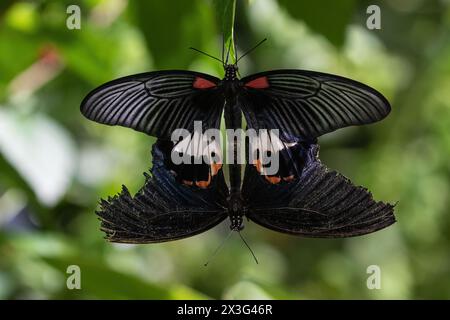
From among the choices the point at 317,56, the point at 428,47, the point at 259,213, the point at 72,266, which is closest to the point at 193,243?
the point at 317,56

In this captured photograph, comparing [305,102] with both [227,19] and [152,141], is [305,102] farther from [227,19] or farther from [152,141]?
[152,141]

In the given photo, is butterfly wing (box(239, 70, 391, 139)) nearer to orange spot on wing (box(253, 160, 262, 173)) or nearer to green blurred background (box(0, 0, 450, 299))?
orange spot on wing (box(253, 160, 262, 173))

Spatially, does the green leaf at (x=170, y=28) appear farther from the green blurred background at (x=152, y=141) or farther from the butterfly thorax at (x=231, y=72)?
the butterfly thorax at (x=231, y=72)

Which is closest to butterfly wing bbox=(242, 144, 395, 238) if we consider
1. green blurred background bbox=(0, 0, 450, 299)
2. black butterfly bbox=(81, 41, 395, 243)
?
black butterfly bbox=(81, 41, 395, 243)

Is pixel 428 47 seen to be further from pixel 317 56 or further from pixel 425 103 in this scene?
pixel 317 56

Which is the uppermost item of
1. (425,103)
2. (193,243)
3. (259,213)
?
(425,103)

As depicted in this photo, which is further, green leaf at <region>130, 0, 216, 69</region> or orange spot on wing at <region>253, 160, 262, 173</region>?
green leaf at <region>130, 0, 216, 69</region>

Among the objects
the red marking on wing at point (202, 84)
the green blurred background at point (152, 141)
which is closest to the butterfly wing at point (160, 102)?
the red marking on wing at point (202, 84)
